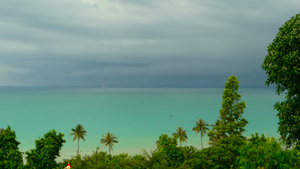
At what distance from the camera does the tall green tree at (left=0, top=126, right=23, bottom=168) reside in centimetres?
2772

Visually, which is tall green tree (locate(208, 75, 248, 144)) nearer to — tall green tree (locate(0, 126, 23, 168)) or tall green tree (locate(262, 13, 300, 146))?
tall green tree (locate(262, 13, 300, 146))

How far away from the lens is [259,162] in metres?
16.1

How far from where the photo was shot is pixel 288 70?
22266mm

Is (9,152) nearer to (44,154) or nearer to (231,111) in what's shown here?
(44,154)

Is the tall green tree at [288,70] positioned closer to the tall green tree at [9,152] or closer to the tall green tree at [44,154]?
the tall green tree at [44,154]

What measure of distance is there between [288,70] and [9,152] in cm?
2761

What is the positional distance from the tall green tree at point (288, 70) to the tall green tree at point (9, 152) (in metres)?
25.9

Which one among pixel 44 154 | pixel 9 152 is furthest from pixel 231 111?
pixel 9 152

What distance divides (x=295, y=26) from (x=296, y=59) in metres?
3.03

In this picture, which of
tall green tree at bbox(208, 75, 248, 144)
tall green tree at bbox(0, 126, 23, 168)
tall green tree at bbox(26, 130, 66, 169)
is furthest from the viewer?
tall green tree at bbox(208, 75, 248, 144)

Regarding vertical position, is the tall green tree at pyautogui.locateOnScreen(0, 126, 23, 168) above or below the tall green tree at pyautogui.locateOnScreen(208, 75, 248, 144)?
below

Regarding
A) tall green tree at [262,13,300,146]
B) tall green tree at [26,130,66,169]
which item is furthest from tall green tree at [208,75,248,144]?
tall green tree at [26,130,66,169]

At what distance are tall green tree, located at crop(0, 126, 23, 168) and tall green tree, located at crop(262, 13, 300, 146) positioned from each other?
25.9 metres

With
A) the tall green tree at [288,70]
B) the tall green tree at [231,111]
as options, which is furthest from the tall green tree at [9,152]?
the tall green tree at [231,111]
